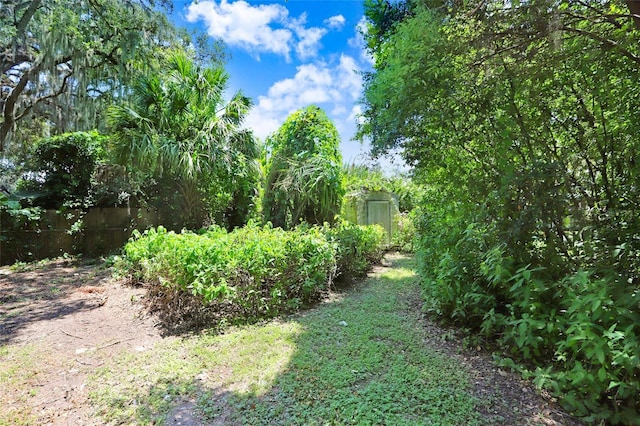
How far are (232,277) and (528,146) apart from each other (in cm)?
284

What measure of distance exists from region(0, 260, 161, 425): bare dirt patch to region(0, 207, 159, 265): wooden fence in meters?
1.57

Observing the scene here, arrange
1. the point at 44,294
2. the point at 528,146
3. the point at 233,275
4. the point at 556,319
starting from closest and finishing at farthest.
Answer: the point at 556,319, the point at 528,146, the point at 233,275, the point at 44,294

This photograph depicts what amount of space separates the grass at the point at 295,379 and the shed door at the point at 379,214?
5.47 m

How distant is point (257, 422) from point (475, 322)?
209 cm

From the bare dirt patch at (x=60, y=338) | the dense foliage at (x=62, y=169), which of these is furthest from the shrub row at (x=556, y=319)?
the dense foliage at (x=62, y=169)

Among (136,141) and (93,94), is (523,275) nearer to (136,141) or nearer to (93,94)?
(136,141)

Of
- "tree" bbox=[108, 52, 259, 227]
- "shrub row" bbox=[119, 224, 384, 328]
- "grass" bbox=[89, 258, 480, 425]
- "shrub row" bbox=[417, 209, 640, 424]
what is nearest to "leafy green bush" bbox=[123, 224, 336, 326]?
"shrub row" bbox=[119, 224, 384, 328]

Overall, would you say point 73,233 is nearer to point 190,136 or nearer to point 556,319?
point 190,136

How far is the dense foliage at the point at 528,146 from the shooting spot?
2.19 metres

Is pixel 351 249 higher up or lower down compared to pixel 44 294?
higher up

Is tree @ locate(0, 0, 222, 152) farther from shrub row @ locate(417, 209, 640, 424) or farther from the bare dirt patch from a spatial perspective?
shrub row @ locate(417, 209, 640, 424)

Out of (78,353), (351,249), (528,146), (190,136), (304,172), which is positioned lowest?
(78,353)

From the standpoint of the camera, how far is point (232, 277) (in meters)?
3.27

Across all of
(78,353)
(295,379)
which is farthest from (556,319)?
(78,353)
